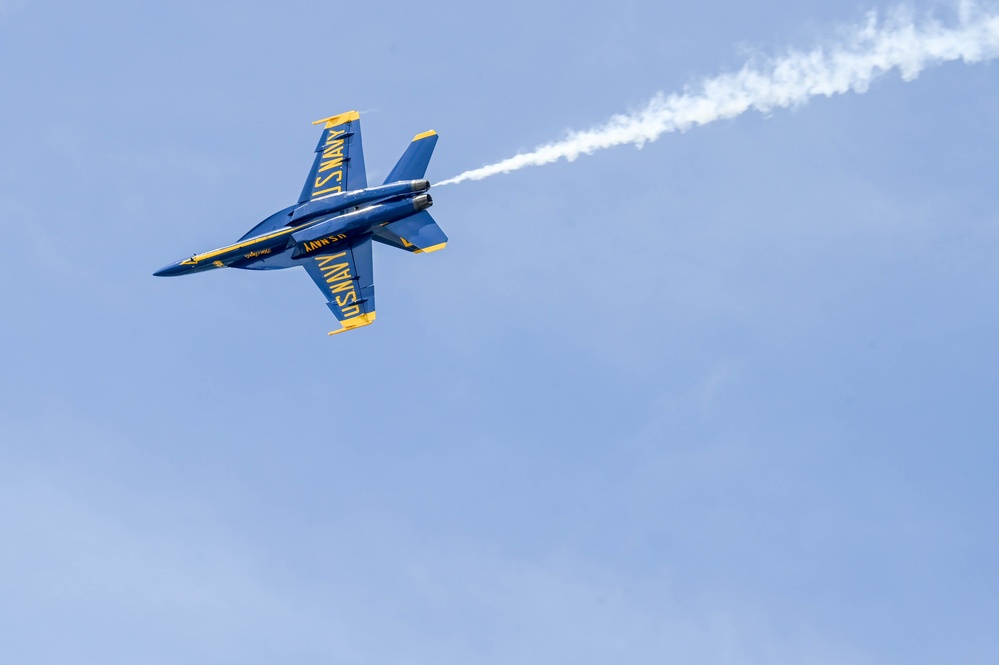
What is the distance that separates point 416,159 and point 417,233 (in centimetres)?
460

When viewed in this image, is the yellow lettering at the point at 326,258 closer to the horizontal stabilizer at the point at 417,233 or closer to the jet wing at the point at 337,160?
the horizontal stabilizer at the point at 417,233

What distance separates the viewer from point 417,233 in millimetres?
80875

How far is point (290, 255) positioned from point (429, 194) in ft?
30.3

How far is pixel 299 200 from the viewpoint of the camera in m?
84.9

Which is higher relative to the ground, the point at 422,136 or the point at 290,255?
the point at 422,136

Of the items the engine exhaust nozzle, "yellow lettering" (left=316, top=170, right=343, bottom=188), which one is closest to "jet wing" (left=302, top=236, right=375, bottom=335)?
the engine exhaust nozzle

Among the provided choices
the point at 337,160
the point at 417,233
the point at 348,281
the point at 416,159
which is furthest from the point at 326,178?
the point at 417,233

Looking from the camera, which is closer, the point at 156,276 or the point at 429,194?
the point at 429,194

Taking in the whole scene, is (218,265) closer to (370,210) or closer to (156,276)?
(156,276)

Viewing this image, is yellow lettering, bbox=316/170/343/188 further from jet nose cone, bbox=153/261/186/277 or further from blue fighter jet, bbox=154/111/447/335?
jet nose cone, bbox=153/261/186/277

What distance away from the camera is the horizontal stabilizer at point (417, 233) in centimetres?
8031

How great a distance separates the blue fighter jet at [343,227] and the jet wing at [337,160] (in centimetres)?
6

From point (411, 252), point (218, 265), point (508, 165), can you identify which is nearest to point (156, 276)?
point (218, 265)

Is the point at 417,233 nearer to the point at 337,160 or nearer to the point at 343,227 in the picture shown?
the point at 343,227
